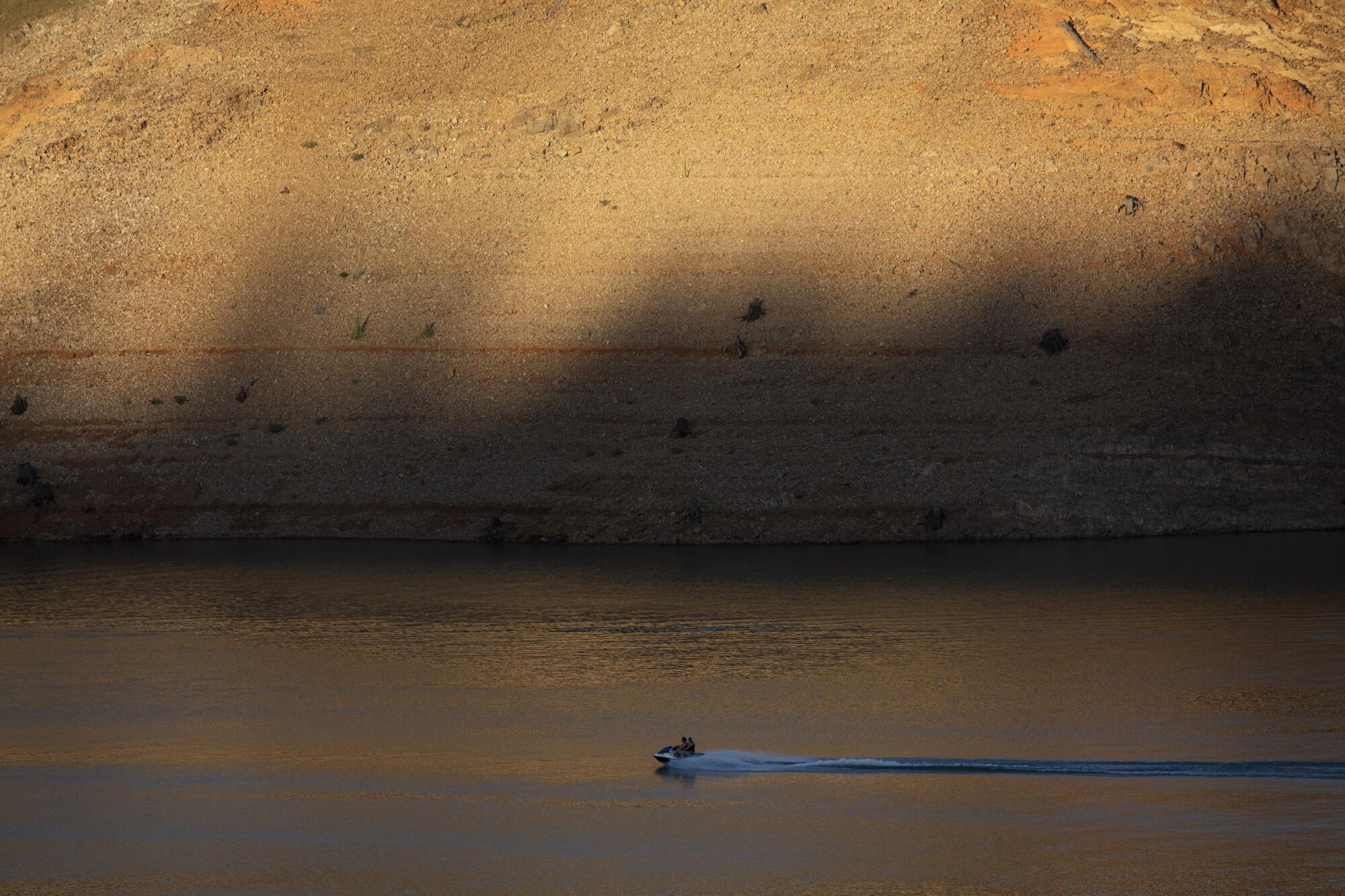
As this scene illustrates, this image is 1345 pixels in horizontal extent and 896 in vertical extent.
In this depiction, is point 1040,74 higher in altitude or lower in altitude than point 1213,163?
higher

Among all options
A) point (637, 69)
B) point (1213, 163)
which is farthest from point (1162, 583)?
point (637, 69)

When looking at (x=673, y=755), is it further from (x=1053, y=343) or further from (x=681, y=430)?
(x=1053, y=343)

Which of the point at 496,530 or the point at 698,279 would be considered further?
the point at 698,279

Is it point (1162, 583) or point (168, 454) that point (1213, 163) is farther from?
point (168, 454)

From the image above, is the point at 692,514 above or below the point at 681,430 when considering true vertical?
below

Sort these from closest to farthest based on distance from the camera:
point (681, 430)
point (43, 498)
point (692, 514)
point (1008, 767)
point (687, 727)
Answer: point (1008, 767)
point (687, 727)
point (692, 514)
point (681, 430)
point (43, 498)

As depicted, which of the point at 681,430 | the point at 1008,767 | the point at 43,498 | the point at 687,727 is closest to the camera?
the point at 1008,767

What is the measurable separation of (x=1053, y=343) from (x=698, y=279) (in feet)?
31.3

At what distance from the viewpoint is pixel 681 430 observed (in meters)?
43.7

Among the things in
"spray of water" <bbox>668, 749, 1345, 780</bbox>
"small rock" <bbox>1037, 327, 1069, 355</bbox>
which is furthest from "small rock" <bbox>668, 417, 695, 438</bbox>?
"spray of water" <bbox>668, 749, 1345, 780</bbox>

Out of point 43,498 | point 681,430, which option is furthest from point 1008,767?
point 43,498

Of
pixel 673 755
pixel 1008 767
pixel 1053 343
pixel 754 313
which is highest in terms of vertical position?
pixel 754 313

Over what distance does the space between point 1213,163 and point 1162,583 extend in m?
18.8

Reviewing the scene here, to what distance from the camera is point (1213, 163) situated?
48.1 meters
